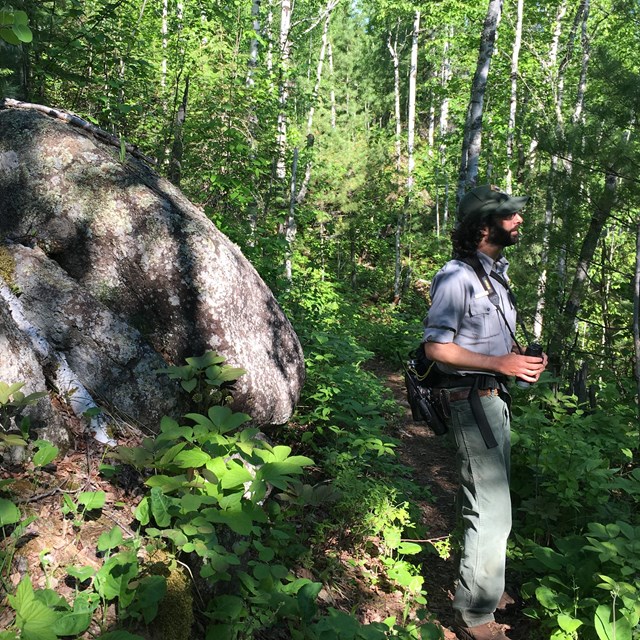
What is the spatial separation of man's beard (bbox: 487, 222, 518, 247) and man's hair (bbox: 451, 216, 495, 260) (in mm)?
31

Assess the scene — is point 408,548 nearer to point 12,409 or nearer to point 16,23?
point 12,409

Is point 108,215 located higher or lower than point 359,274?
higher

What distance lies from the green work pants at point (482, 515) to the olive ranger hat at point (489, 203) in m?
1.14

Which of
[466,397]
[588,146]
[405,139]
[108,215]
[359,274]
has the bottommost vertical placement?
[359,274]

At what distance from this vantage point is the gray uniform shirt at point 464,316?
2.82 meters

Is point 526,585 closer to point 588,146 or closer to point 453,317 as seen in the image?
point 453,317

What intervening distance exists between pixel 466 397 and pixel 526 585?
1339 mm

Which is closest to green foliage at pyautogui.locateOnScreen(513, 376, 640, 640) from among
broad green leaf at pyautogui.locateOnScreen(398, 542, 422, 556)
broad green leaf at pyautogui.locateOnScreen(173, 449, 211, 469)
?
broad green leaf at pyautogui.locateOnScreen(398, 542, 422, 556)

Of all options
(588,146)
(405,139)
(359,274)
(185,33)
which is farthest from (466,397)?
(405,139)

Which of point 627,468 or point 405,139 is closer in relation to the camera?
point 627,468

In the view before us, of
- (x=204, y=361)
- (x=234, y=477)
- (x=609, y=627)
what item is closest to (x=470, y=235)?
(x=204, y=361)

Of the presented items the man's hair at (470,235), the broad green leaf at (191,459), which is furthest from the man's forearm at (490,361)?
the broad green leaf at (191,459)

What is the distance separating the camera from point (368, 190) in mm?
18906

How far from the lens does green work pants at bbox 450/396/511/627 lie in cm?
284
